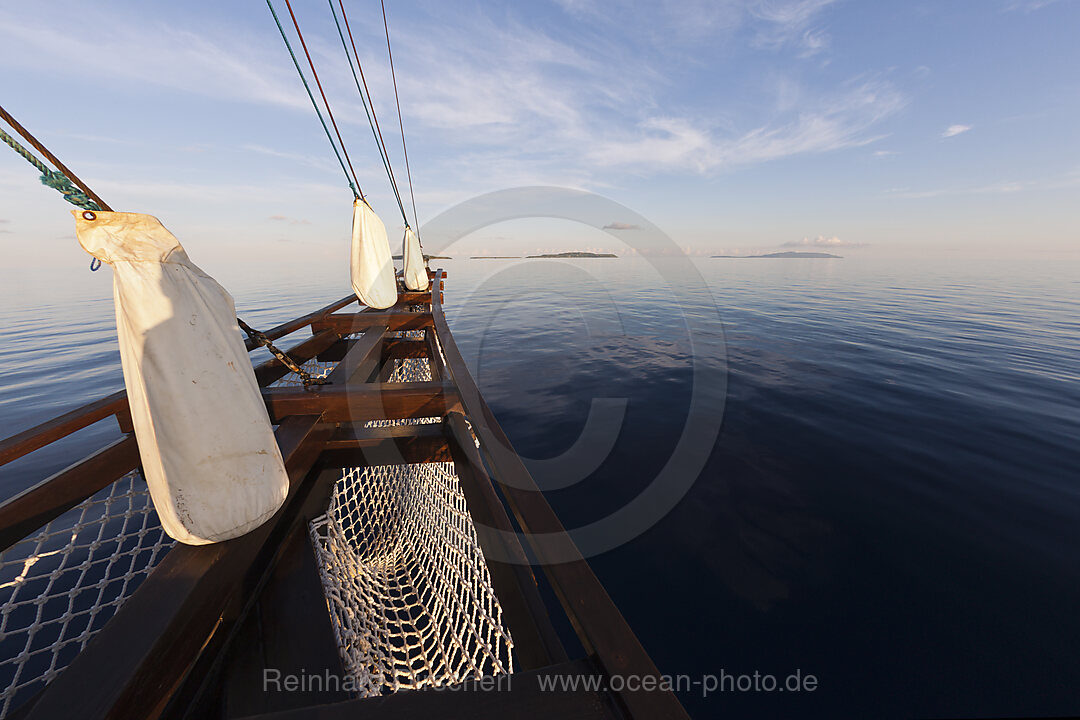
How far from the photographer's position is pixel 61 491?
192cm

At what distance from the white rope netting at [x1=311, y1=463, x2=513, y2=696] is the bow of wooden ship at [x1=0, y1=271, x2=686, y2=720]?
0.11 ft

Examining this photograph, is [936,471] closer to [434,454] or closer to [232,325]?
[434,454]

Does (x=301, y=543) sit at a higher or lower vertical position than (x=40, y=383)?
higher

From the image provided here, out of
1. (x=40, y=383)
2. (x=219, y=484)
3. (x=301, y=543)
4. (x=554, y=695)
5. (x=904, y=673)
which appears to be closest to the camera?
(x=554, y=695)

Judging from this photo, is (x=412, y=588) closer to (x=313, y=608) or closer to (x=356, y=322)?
(x=313, y=608)

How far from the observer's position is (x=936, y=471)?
15.9ft

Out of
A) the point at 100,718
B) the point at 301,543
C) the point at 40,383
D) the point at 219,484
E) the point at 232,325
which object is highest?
the point at 232,325

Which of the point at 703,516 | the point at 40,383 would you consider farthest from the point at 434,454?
the point at 40,383

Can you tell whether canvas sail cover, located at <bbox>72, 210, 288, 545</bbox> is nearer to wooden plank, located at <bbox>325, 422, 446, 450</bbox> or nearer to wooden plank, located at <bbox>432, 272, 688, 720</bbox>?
wooden plank, located at <bbox>325, 422, 446, 450</bbox>

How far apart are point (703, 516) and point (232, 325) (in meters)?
4.65

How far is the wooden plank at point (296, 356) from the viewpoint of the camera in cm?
369

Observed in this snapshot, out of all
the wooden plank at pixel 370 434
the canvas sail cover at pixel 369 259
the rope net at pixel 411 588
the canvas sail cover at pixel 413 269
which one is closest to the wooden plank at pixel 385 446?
the wooden plank at pixel 370 434

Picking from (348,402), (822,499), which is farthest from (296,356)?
(822,499)

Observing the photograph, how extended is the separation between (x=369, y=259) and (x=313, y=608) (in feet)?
18.1
